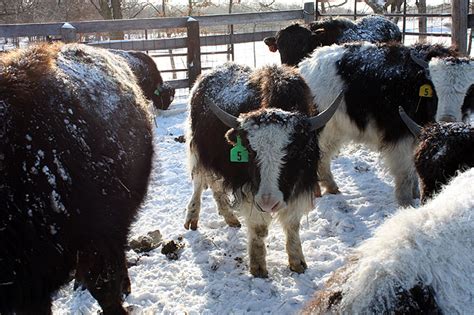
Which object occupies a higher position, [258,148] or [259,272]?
[258,148]

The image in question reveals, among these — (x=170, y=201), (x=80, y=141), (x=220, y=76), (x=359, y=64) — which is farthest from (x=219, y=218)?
(x=80, y=141)

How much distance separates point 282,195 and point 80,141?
5.44ft

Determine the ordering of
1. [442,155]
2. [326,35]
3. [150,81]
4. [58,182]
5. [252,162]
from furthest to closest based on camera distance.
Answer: [150,81]
[326,35]
[252,162]
[442,155]
[58,182]

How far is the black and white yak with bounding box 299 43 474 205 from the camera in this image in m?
4.86

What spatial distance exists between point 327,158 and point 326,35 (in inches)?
158

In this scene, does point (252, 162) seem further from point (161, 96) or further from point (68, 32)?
point (68, 32)

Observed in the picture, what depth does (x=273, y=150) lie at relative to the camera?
355 cm

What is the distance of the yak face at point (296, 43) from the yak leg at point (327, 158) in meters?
3.37

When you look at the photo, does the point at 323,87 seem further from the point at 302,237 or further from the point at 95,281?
the point at 95,281

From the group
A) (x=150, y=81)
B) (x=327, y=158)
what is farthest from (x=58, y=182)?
(x=150, y=81)

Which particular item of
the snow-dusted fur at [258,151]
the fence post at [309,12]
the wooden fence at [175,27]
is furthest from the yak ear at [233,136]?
the fence post at [309,12]

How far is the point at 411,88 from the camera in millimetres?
5191

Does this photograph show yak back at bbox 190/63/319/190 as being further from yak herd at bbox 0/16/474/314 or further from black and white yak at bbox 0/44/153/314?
black and white yak at bbox 0/44/153/314

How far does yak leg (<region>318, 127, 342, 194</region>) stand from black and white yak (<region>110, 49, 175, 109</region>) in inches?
229
